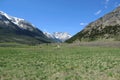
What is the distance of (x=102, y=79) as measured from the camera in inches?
867

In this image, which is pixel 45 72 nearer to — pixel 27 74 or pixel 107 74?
pixel 27 74

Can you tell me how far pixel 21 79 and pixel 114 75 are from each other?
330 inches

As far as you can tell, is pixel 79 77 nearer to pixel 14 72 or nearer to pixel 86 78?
pixel 86 78

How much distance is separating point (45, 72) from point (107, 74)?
20.0 feet

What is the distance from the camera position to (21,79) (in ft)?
74.1

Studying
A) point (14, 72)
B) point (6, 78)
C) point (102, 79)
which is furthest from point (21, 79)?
point (102, 79)

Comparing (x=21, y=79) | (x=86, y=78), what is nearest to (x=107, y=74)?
(x=86, y=78)

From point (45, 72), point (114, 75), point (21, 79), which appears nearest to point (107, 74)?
point (114, 75)

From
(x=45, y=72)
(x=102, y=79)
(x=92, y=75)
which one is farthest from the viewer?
(x=45, y=72)

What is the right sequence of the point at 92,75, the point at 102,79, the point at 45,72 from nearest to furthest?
the point at 102,79
the point at 92,75
the point at 45,72

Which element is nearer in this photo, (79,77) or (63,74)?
(79,77)

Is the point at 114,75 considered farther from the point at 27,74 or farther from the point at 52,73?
the point at 27,74

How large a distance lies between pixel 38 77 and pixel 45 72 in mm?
2387

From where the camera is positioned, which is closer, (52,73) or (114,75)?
(114,75)
